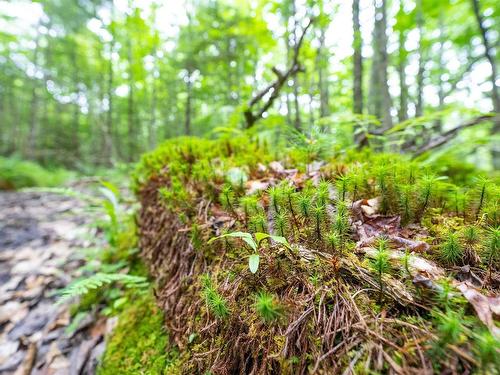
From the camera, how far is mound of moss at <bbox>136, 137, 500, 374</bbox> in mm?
844

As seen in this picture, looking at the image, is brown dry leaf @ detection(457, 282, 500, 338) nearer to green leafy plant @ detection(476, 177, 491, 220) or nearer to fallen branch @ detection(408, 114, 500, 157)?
green leafy plant @ detection(476, 177, 491, 220)

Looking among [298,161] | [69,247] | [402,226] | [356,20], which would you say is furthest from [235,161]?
[356,20]

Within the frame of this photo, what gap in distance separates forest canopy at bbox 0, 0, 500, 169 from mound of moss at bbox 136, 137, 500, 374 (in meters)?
0.97

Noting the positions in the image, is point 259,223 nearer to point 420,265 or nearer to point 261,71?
point 420,265

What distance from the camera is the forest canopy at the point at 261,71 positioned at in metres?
3.34

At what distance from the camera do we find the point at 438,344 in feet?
2.51

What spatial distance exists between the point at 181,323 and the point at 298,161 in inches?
57.3

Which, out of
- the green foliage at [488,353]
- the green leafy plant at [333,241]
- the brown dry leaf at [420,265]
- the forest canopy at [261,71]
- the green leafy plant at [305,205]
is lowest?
the green foliage at [488,353]

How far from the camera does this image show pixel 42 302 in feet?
8.09

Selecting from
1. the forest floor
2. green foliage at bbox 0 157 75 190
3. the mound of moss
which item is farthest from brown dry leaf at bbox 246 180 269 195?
green foliage at bbox 0 157 75 190

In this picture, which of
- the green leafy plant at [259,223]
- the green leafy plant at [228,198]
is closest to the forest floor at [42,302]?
the green leafy plant at [228,198]

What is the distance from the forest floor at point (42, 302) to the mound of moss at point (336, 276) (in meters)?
0.78

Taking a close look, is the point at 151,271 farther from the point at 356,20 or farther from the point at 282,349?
the point at 356,20

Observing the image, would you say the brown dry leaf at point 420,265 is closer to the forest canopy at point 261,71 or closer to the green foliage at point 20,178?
the forest canopy at point 261,71
